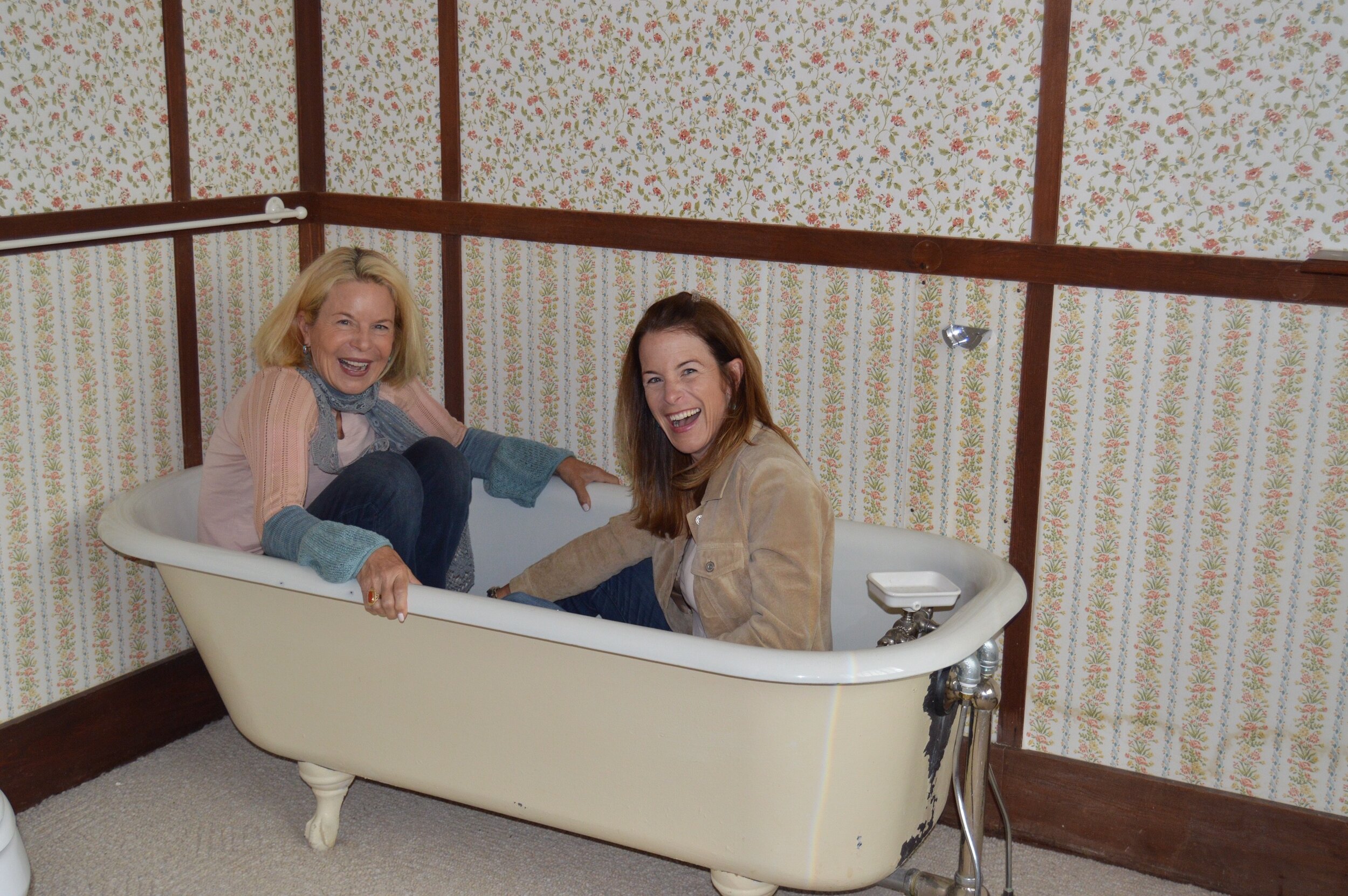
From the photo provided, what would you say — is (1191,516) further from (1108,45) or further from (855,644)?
(1108,45)

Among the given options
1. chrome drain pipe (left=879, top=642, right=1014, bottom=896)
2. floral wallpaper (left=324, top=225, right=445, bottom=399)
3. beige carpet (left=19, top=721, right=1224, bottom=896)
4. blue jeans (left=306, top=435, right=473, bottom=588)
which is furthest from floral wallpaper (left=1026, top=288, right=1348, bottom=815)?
floral wallpaper (left=324, top=225, right=445, bottom=399)

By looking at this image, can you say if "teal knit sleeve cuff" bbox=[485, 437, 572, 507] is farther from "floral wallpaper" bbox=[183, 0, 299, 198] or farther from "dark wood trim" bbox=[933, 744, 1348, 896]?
"dark wood trim" bbox=[933, 744, 1348, 896]

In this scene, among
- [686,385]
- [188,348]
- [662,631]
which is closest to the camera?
[662,631]

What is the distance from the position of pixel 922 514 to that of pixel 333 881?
115 cm

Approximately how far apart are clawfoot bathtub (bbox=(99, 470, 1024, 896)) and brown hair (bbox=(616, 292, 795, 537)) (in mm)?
299

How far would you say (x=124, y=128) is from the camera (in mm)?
2283

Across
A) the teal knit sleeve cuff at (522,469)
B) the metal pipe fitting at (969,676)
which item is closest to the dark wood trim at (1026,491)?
the metal pipe fitting at (969,676)

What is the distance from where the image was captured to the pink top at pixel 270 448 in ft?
6.48

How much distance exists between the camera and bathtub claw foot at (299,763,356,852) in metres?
2.08

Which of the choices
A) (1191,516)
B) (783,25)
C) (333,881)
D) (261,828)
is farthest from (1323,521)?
(261,828)

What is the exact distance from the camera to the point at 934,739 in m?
1.74

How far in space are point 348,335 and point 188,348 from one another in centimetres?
49

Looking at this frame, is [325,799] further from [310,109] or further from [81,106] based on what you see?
[310,109]

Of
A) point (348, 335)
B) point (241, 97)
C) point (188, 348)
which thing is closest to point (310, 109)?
point (241, 97)
